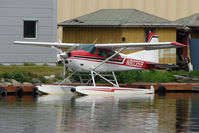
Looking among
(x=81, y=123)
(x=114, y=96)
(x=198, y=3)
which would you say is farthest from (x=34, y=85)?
(x=198, y=3)

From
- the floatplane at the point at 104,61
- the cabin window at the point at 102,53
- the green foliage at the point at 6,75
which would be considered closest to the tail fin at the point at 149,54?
the floatplane at the point at 104,61

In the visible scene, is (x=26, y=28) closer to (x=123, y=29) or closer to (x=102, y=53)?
(x=123, y=29)

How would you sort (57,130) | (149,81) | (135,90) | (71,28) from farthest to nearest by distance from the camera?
1. (71,28)
2. (149,81)
3. (135,90)
4. (57,130)

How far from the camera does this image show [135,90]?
25.2 meters

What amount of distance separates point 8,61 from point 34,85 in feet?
17.3

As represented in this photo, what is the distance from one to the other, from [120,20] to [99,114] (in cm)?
1681

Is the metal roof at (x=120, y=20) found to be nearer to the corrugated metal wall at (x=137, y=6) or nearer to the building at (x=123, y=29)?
the building at (x=123, y=29)

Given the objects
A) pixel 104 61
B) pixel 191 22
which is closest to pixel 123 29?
pixel 191 22

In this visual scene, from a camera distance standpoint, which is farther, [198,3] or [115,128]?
[198,3]

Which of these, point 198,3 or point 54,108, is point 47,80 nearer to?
point 54,108

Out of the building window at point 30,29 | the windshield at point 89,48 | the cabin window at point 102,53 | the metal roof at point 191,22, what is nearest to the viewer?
the windshield at point 89,48

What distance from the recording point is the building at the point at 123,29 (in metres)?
33.3

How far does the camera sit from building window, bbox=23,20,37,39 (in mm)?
30250

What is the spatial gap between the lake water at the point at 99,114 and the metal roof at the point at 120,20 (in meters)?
9.80
